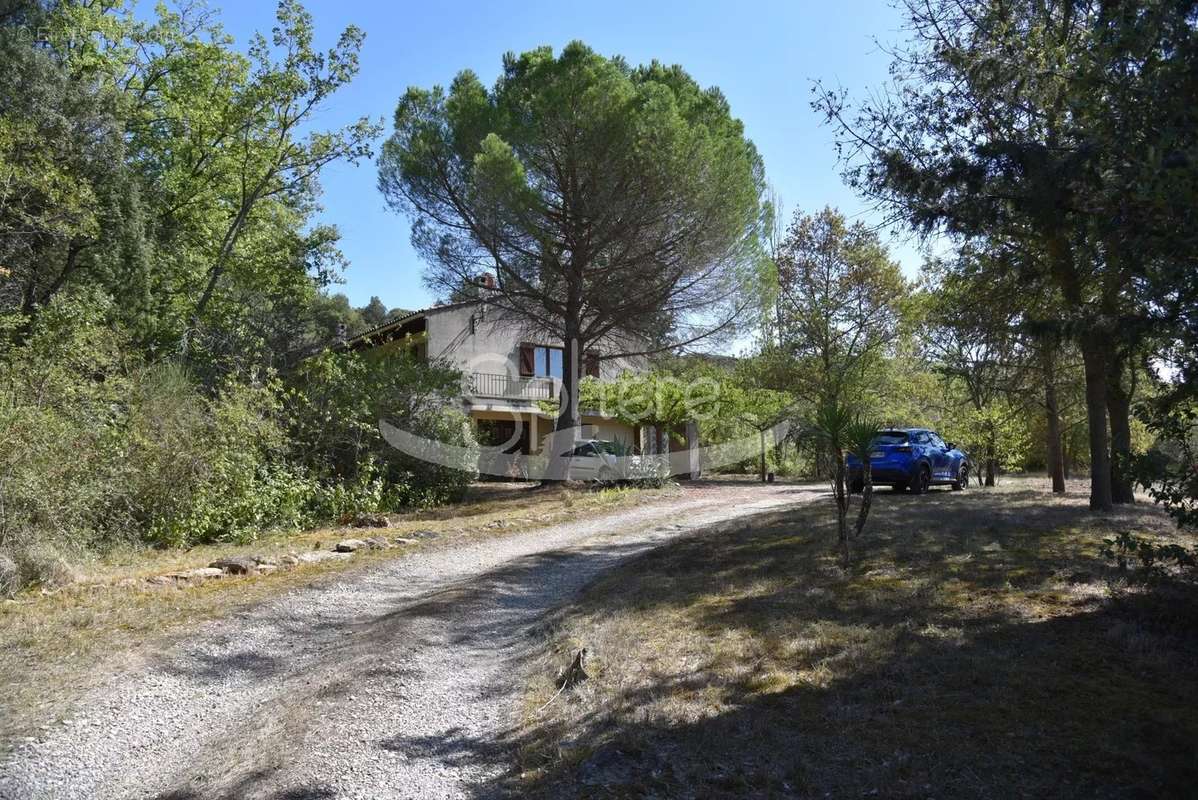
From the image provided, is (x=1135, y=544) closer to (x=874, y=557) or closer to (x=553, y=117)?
(x=874, y=557)

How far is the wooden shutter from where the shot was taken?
103 feet

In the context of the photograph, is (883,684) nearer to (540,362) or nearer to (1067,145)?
(1067,145)

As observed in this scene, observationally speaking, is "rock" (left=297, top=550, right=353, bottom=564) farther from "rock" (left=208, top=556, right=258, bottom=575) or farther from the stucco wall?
the stucco wall

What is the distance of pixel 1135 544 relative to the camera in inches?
217

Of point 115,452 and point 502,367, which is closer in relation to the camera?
point 115,452

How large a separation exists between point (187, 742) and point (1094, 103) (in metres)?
7.66

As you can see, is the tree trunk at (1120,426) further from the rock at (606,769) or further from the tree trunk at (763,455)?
the tree trunk at (763,455)

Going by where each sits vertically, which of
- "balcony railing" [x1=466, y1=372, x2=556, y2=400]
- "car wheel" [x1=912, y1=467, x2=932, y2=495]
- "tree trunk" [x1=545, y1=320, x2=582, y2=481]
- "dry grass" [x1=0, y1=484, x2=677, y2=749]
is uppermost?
"balcony railing" [x1=466, y1=372, x2=556, y2=400]

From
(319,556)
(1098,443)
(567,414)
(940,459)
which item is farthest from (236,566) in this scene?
(940,459)

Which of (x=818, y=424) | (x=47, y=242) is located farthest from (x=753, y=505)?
(x=47, y=242)

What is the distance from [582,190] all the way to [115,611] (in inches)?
564

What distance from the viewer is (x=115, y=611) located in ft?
24.4

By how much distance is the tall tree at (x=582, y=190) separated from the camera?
18188 millimetres

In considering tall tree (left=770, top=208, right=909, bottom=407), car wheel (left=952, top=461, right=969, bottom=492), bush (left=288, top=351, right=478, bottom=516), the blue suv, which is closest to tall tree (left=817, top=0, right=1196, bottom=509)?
the blue suv
